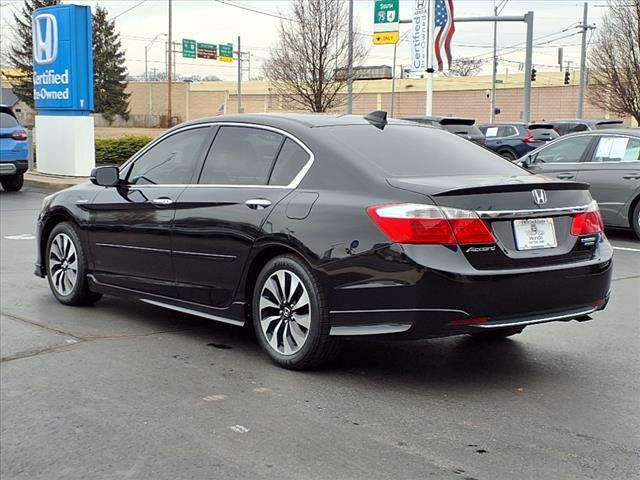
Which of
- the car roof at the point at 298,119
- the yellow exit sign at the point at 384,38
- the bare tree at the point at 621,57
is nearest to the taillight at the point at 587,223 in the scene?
the car roof at the point at 298,119

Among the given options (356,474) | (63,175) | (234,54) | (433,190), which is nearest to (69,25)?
(63,175)

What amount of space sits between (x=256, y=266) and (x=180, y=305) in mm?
828

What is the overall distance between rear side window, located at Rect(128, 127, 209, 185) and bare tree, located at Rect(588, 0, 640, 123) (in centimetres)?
2470

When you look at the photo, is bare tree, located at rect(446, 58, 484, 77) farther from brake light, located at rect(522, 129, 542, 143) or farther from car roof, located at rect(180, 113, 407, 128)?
car roof, located at rect(180, 113, 407, 128)

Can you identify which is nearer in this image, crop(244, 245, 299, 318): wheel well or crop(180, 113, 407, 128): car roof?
crop(244, 245, 299, 318): wheel well

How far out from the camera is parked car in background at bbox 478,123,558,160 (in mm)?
26484

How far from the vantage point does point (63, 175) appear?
19.7m

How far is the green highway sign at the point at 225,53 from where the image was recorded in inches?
2727

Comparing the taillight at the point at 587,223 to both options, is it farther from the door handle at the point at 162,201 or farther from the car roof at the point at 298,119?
the door handle at the point at 162,201

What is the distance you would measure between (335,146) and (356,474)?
90.5 inches

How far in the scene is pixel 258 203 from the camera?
5.36 meters

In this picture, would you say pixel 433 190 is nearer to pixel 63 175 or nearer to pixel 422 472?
pixel 422 472

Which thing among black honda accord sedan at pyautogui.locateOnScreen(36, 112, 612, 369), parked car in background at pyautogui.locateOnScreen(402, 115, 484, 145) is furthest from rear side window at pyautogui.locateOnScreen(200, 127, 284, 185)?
parked car in background at pyautogui.locateOnScreen(402, 115, 484, 145)

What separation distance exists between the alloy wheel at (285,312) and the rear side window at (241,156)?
71 centimetres
